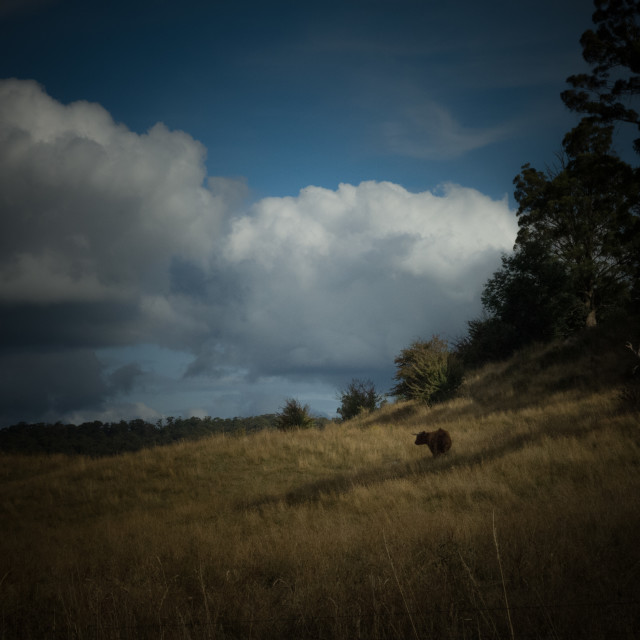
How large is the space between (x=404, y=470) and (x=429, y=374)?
592 inches

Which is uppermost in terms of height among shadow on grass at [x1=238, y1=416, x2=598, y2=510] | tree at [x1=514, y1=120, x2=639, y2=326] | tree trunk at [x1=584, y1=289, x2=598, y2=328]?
tree at [x1=514, y1=120, x2=639, y2=326]

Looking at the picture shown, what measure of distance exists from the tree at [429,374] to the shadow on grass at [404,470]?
1238 cm

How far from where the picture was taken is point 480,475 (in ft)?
27.8

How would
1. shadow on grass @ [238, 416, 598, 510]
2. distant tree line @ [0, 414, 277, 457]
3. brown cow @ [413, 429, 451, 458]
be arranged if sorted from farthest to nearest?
distant tree line @ [0, 414, 277, 457], brown cow @ [413, 429, 451, 458], shadow on grass @ [238, 416, 598, 510]

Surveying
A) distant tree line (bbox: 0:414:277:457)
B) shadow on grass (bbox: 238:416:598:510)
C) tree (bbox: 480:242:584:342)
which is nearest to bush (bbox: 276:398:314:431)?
distant tree line (bbox: 0:414:277:457)

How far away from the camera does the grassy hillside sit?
3.26 metres

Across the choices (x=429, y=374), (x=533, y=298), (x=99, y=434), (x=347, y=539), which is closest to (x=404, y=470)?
(x=347, y=539)

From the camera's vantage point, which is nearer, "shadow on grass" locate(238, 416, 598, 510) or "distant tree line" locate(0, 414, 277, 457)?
"shadow on grass" locate(238, 416, 598, 510)

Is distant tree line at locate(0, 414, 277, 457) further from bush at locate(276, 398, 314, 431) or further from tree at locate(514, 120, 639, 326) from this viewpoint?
tree at locate(514, 120, 639, 326)

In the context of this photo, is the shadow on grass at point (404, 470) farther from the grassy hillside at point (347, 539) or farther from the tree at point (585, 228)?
the tree at point (585, 228)

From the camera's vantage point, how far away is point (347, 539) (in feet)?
17.8

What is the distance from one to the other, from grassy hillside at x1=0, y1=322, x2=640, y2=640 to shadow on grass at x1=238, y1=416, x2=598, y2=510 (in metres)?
0.10

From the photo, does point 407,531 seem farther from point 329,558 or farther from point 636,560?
point 636,560

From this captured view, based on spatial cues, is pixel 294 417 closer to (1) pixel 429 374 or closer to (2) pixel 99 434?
(1) pixel 429 374
